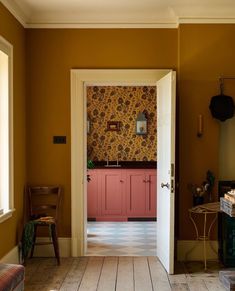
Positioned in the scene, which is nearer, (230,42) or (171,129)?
(171,129)

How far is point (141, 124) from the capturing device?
7.71m

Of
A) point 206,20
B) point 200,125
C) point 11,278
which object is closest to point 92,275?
point 11,278

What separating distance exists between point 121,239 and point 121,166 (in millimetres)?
1798

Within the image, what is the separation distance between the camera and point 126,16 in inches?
191

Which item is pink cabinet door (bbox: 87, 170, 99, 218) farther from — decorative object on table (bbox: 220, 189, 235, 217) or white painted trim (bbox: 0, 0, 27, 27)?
decorative object on table (bbox: 220, 189, 235, 217)

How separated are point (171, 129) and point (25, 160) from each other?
179 cm

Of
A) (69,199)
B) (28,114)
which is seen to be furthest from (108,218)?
(28,114)

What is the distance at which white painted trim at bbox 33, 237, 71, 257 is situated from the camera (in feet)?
16.2

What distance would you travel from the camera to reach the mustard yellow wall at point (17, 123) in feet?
13.8

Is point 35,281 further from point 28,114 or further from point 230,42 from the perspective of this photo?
point 230,42

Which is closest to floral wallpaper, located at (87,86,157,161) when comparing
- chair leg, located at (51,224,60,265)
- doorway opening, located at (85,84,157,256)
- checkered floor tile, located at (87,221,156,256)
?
doorway opening, located at (85,84,157,256)

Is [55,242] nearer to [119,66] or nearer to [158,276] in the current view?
[158,276]

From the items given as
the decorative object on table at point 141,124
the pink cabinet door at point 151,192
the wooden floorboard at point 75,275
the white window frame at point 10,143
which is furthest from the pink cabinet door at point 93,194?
the white window frame at point 10,143

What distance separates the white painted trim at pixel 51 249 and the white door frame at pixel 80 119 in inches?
2.4
